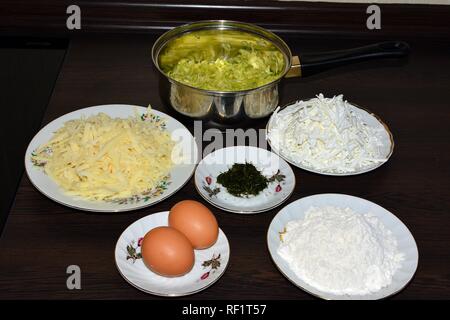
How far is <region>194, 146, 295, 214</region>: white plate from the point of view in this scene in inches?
59.4

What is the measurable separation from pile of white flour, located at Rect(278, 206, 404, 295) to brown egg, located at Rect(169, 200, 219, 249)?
0.17 metres

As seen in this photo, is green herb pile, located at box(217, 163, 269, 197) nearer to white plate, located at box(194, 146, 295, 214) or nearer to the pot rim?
white plate, located at box(194, 146, 295, 214)

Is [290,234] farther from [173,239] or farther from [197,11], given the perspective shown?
[197,11]

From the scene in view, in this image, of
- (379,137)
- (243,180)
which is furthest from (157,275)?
(379,137)

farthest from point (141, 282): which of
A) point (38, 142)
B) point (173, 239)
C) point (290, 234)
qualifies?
point (38, 142)

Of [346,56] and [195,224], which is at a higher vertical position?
[346,56]

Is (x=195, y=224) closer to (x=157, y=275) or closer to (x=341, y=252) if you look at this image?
(x=157, y=275)

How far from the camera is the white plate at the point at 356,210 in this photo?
128 centimetres

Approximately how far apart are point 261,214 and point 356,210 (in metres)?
0.24

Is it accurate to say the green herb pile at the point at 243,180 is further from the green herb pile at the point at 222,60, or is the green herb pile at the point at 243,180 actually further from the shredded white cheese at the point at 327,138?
the green herb pile at the point at 222,60

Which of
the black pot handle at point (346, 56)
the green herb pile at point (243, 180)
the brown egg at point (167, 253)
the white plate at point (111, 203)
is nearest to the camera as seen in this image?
the brown egg at point (167, 253)

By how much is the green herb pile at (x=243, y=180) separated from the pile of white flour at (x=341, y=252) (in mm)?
170

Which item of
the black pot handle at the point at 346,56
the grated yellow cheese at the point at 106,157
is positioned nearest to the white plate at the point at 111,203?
the grated yellow cheese at the point at 106,157

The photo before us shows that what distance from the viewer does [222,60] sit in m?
1.93
